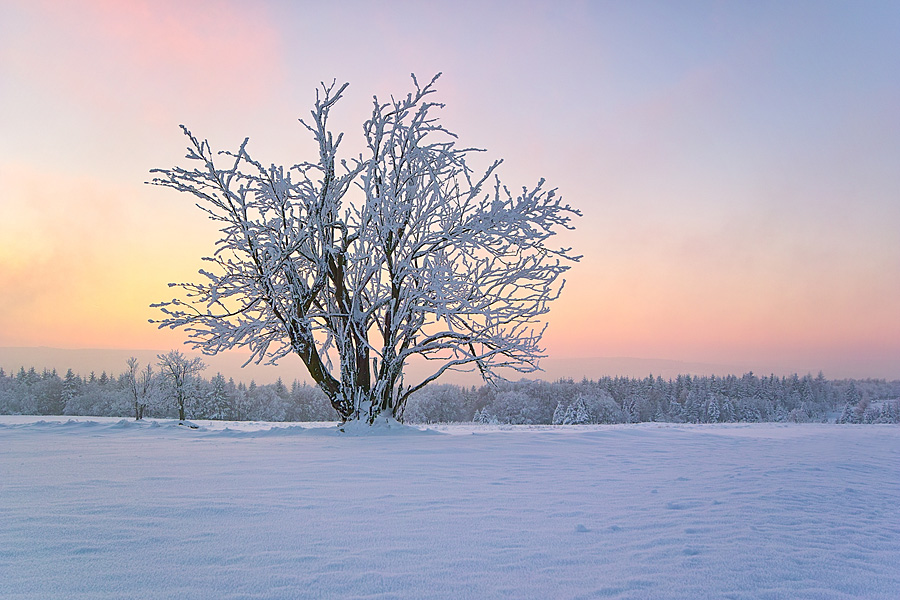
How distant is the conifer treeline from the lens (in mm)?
52969

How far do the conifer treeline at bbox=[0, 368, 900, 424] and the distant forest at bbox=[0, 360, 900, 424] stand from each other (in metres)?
0.16

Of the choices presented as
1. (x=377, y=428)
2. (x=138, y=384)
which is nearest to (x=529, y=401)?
(x=138, y=384)

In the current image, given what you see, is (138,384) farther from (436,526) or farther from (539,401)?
(539,401)

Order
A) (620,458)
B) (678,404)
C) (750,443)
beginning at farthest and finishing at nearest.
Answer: (678,404)
(750,443)
(620,458)

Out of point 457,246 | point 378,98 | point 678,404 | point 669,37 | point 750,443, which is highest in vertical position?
point 669,37

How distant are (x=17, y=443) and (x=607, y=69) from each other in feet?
42.2

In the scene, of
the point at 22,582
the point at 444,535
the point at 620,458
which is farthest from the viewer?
the point at 620,458

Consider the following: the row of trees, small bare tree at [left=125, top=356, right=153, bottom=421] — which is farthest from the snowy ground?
the row of trees

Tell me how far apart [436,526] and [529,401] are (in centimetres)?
7231

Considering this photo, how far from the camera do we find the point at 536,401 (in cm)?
7350

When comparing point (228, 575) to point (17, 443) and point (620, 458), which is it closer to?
point (620, 458)

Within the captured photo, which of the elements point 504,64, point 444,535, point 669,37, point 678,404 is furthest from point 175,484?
point 678,404

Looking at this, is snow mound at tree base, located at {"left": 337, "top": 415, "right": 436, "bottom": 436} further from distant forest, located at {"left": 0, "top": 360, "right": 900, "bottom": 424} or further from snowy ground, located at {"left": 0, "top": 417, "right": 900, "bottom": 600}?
distant forest, located at {"left": 0, "top": 360, "right": 900, "bottom": 424}

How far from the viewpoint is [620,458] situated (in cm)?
539
